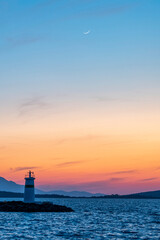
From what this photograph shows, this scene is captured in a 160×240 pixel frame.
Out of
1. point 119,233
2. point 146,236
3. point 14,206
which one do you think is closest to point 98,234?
point 119,233

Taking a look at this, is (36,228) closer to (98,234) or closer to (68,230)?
(68,230)

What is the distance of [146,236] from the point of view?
39625 millimetres

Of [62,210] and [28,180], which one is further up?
[28,180]

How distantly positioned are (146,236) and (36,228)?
14.0 metres

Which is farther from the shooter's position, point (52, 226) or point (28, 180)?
point (28, 180)

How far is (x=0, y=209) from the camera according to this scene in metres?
75.4

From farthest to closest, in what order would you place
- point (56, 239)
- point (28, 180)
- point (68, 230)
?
point (28, 180)
point (68, 230)
point (56, 239)

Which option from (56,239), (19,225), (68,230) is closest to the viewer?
(56,239)

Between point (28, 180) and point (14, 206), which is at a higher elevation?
point (28, 180)

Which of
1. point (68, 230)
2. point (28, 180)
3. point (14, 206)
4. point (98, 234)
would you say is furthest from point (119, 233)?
point (14, 206)

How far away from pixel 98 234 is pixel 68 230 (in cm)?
482

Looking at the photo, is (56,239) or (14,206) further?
(14,206)

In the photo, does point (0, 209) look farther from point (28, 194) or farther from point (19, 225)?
point (19, 225)

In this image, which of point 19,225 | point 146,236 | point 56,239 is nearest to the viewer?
point 56,239
